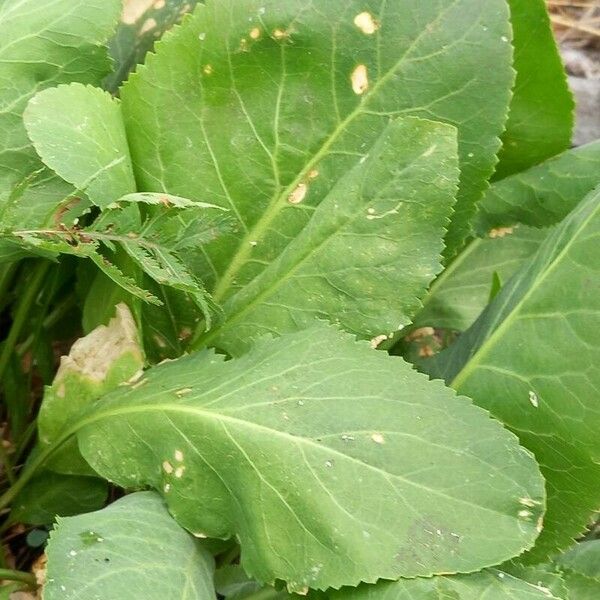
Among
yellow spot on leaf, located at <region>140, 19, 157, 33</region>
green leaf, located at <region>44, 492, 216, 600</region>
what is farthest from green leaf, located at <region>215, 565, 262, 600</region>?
yellow spot on leaf, located at <region>140, 19, 157, 33</region>

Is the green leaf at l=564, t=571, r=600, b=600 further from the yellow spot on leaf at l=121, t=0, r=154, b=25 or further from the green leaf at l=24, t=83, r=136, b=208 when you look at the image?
the yellow spot on leaf at l=121, t=0, r=154, b=25

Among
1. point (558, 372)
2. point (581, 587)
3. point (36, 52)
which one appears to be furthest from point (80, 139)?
point (581, 587)

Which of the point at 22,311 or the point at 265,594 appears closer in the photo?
the point at 265,594

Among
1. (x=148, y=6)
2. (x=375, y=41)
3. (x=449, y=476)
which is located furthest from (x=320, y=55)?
(x=449, y=476)

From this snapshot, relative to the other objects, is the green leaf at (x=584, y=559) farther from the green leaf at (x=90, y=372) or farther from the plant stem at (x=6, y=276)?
the plant stem at (x=6, y=276)

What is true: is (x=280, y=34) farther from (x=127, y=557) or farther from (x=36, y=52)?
(x=127, y=557)

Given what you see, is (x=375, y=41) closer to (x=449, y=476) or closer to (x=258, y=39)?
(x=258, y=39)

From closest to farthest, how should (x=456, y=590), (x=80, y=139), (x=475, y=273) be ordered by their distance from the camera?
(x=456, y=590) → (x=80, y=139) → (x=475, y=273)

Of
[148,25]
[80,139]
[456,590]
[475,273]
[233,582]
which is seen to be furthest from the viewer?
[475,273]

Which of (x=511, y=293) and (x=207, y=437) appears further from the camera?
(x=511, y=293)
